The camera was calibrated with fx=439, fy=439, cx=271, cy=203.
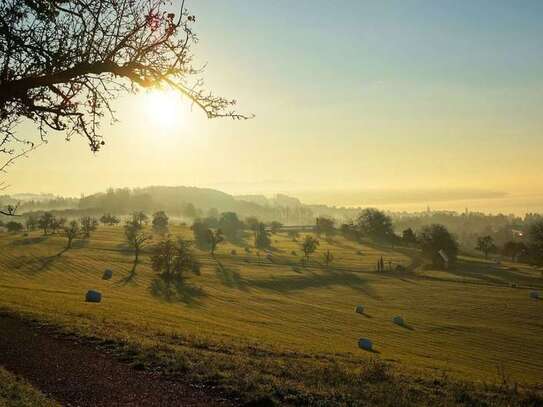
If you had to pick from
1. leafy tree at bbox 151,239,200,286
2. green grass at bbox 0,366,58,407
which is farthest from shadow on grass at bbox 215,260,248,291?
green grass at bbox 0,366,58,407

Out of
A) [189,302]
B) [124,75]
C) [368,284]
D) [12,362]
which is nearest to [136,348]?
[12,362]

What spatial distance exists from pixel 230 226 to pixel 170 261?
9838 cm

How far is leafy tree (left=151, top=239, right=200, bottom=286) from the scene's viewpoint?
2819 inches

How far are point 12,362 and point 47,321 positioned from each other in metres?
6.80

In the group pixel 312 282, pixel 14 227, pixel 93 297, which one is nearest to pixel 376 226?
pixel 312 282

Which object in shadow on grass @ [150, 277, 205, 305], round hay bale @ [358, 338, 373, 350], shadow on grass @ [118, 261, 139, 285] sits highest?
round hay bale @ [358, 338, 373, 350]

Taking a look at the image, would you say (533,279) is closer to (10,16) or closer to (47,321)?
(47,321)

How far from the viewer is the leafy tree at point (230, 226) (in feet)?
537

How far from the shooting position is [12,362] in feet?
40.1

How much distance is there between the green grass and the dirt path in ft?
1.28

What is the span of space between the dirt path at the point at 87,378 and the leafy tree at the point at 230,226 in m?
142

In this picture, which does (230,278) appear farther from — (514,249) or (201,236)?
(514,249)

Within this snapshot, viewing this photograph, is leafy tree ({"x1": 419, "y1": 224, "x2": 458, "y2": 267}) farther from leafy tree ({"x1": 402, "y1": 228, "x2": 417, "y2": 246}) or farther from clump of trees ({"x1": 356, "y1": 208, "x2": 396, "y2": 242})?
clump of trees ({"x1": 356, "y1": 208, "x2": 396, "y2": 242})

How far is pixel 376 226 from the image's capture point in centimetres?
16238
